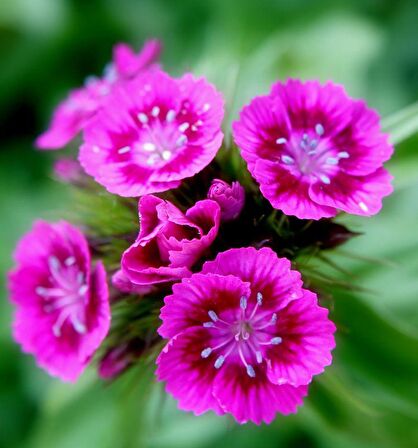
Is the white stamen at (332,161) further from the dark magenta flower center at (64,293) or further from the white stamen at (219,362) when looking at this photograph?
the dark magenta flower center at (64,293)

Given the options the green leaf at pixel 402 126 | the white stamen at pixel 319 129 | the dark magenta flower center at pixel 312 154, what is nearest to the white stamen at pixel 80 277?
the dark magenta flower center at pixel 312 154

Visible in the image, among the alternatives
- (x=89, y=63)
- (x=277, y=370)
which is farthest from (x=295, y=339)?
(x=89, y=63)

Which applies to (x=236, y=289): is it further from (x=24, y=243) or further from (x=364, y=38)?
(x=364, y=38)

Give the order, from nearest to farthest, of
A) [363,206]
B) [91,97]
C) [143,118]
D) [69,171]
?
[363,206] < [143,118] < [69,171] < [91,97]

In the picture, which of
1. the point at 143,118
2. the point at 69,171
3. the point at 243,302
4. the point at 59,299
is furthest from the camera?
the point at 69,171

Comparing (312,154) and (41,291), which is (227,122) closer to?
(312,154)

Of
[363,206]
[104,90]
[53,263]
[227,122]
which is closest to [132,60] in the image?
[104,90]
